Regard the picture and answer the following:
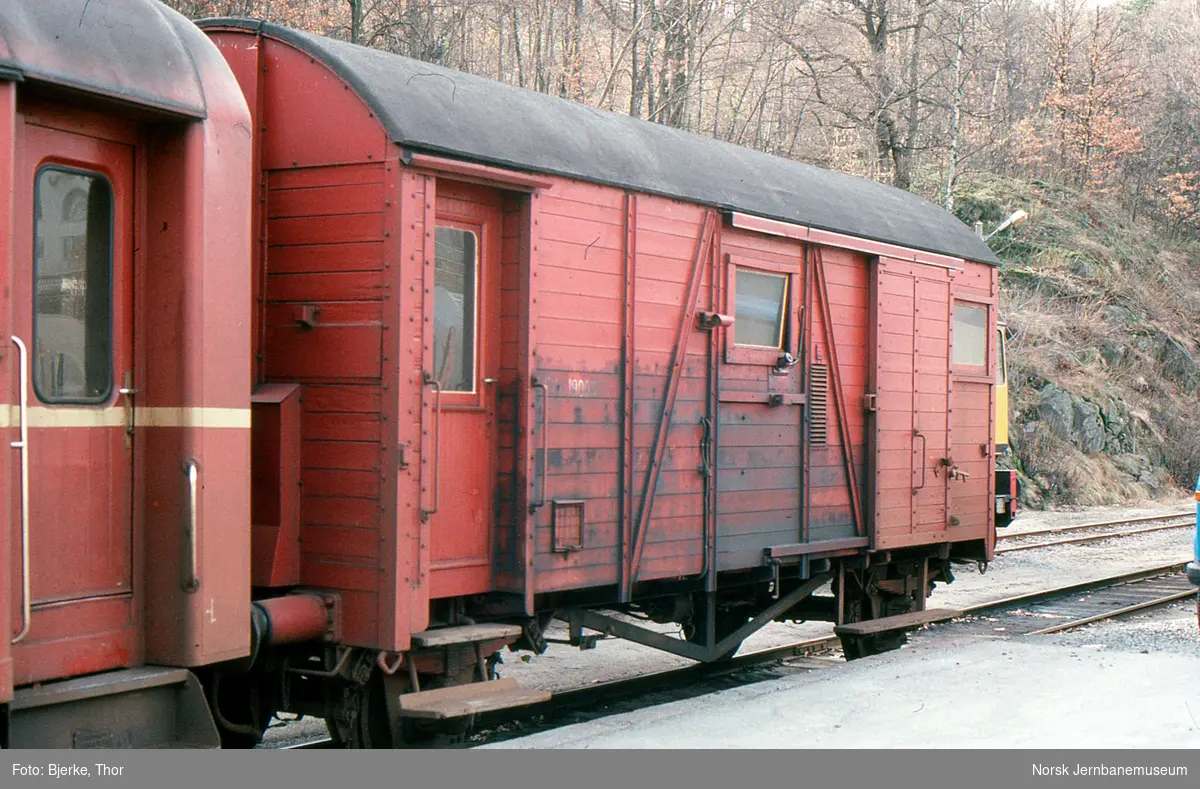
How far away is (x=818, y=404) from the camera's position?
30.6 ft

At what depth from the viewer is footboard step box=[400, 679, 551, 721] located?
600cm

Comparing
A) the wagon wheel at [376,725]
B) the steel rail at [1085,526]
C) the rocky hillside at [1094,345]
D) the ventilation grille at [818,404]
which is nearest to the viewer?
the wagon wheel at [376,725]

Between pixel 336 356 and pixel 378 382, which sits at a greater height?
pixel 336 356

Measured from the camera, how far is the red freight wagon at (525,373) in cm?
596

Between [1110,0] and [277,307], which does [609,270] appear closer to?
[277,307]

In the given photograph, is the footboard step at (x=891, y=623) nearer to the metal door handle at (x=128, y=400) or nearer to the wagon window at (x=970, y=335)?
the wagon window at (x=970, y=335)

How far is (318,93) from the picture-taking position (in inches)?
241

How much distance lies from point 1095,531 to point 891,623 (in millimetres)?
13247

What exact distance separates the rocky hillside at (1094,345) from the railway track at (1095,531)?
2803 mm

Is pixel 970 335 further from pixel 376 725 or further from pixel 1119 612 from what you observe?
pixel 376 725

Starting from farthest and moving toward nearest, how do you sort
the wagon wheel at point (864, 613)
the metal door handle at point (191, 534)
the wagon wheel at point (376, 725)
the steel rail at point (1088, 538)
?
the steel rail at point (1088, 538) < the wagon wheel at point (864, 613) < the wagon wheel at point (376, 725) < the metal door handle at point (191, 534)

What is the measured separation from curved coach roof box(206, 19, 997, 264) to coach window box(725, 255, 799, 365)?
1.30ft

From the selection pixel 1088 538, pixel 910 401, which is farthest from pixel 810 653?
pixel 1088 538

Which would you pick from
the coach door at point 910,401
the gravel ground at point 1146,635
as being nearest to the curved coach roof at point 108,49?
the coach door at point 910,401
